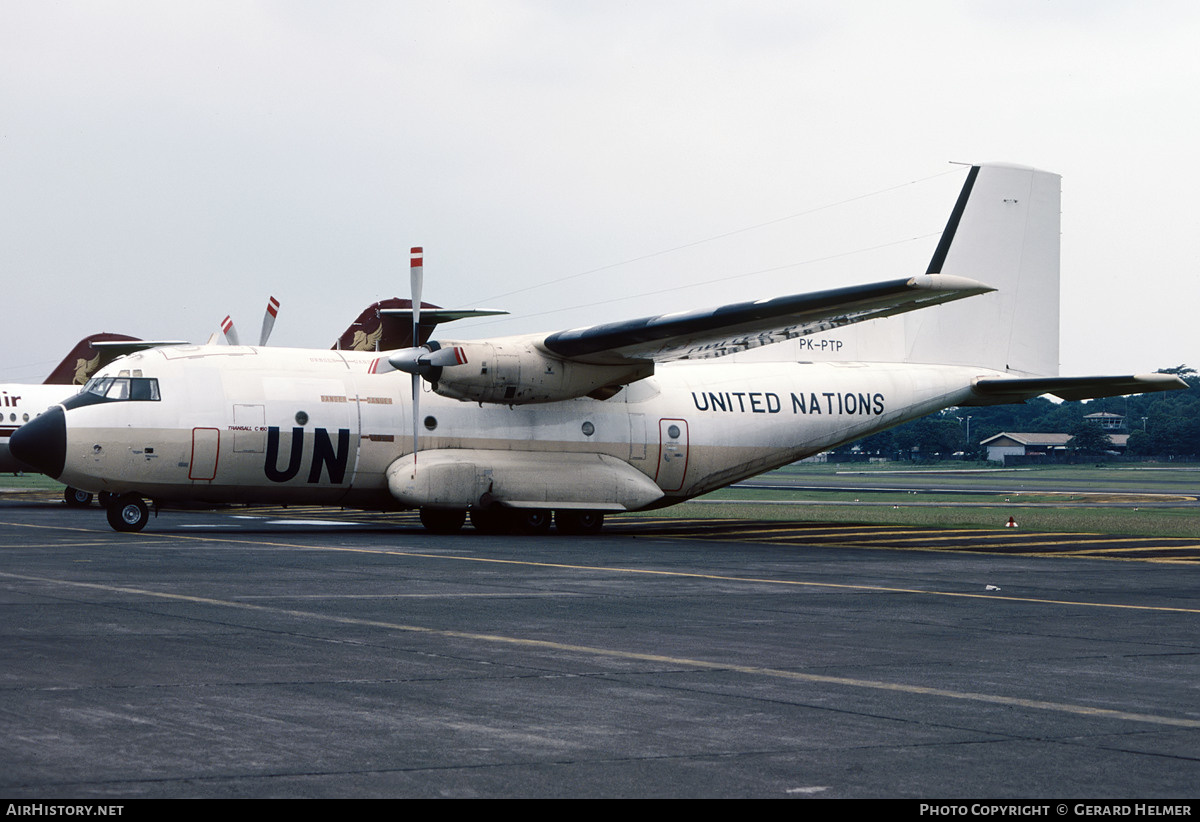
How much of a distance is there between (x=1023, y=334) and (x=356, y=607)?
21936 mm

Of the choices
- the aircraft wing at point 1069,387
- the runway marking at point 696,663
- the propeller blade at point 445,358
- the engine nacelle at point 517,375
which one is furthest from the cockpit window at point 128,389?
the aircraft wing at point 1069,387

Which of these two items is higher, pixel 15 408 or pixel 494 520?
pixel 15 408

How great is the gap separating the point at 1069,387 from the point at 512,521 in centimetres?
1191

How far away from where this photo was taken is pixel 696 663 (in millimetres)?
9281

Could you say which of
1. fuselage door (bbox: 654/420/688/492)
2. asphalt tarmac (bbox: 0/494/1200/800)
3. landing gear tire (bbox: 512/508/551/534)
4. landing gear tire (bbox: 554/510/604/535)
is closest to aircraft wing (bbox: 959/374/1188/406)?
fuselage door (bbox: 654/420/688/492)

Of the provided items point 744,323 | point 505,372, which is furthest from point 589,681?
point 505,372

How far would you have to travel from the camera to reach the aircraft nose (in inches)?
924

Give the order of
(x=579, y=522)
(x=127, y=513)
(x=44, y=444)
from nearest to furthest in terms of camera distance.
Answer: (x=44, y=444), (x=127, y=513), (x=579, y=522)

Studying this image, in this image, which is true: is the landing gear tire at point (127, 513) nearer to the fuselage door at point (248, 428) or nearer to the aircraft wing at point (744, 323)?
the fuselage door at point (248, 428)

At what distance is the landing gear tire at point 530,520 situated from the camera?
26.8m

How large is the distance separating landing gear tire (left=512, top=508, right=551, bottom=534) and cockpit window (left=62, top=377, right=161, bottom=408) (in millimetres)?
7386

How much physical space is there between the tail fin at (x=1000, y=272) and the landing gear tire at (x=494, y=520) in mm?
10153

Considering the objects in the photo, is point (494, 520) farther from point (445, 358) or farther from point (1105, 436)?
point (1105, 436)
